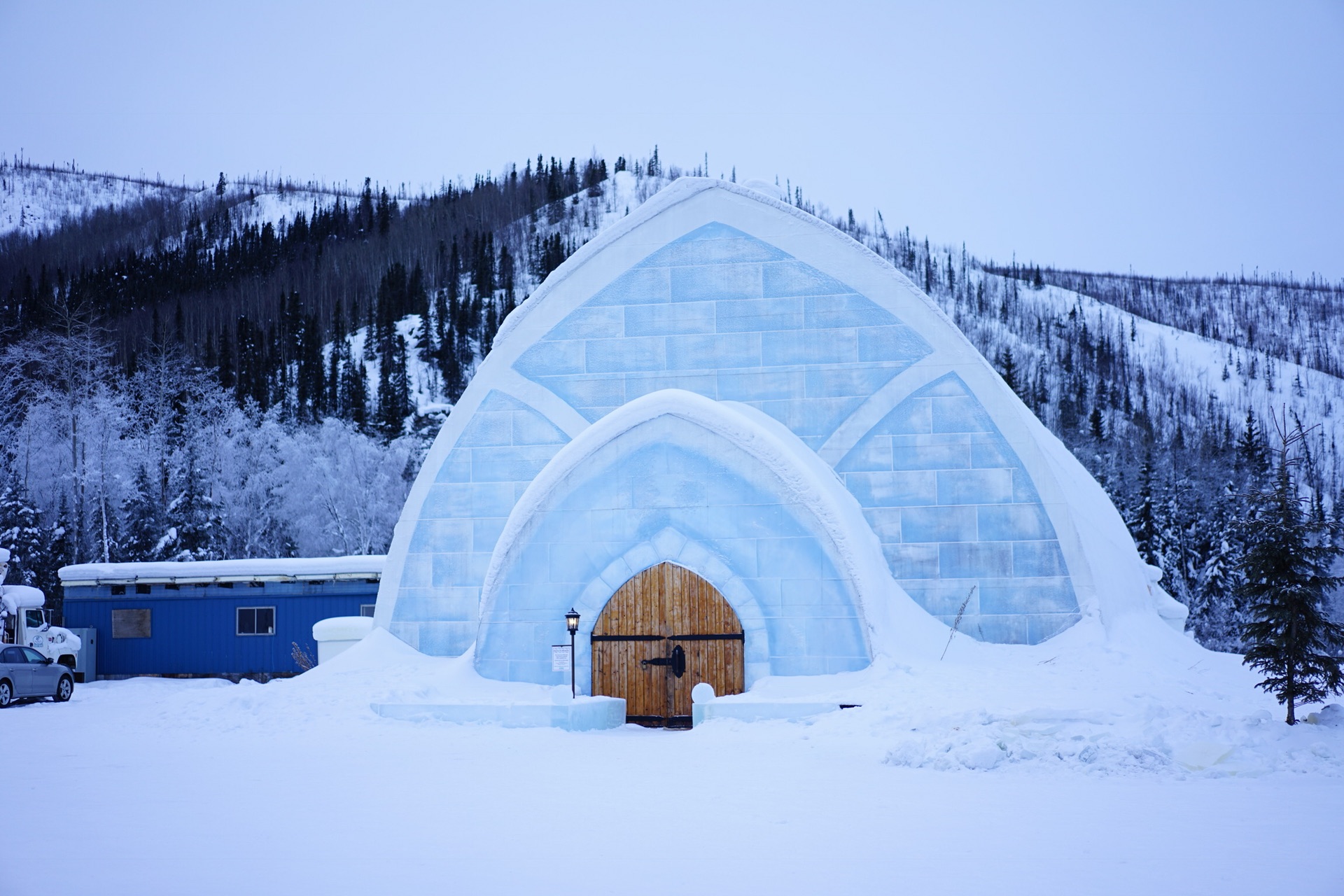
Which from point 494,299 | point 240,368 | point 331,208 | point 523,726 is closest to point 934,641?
point 523,726

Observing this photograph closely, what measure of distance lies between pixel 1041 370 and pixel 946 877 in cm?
11105

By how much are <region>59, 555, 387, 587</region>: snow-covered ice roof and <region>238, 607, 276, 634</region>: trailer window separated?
77 centimetres

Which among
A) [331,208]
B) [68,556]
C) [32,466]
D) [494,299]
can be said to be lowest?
[68,556]

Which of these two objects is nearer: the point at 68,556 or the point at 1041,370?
the point at 68,556

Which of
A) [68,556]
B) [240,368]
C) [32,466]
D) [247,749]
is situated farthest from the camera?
[240,368]

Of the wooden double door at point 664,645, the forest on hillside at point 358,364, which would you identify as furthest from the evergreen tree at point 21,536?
the wooden double door at point 664,645

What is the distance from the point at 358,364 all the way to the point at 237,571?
69685 mm

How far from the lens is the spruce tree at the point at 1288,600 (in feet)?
38.0

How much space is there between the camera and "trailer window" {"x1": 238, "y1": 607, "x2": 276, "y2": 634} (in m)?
26.9

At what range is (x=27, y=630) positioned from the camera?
26.8 m

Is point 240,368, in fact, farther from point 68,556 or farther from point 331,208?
point 331,208

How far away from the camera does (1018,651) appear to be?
53.5 feet

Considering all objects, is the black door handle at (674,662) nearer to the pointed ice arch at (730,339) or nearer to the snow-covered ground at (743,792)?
the snow-covered ground at (743,792)

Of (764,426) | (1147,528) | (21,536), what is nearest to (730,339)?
(764,426)
